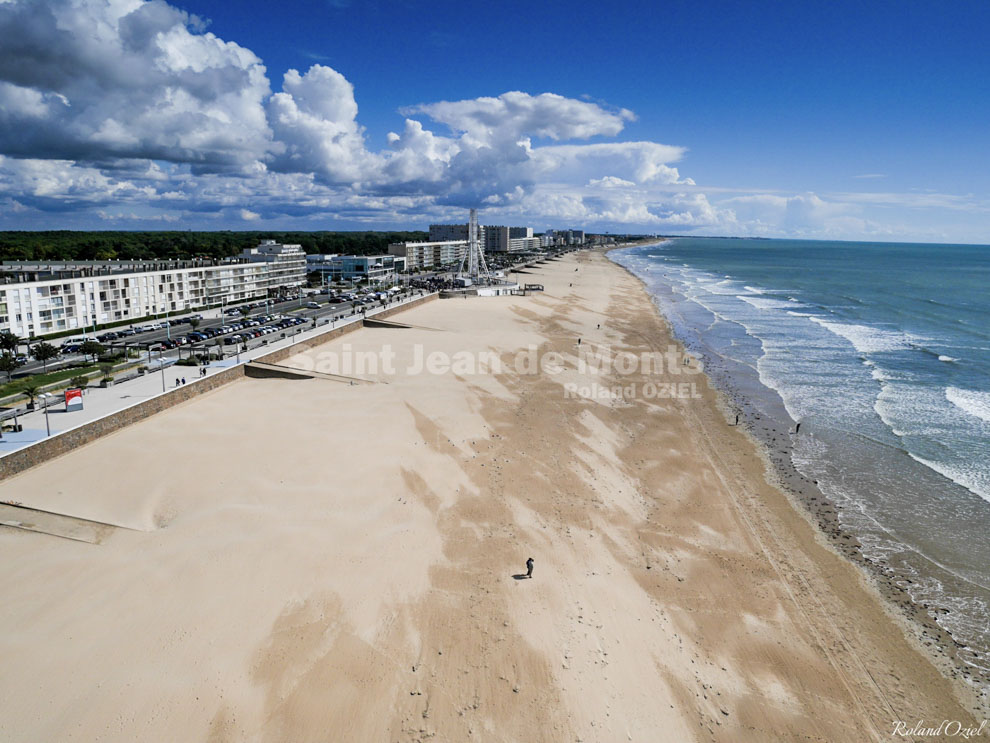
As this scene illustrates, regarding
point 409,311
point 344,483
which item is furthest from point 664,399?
point 409,311

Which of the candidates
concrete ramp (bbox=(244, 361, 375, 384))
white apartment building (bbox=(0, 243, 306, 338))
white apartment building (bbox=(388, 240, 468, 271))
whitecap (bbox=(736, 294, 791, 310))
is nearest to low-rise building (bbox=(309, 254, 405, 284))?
white apartment building (bbox=(0, 243, 306, 338))

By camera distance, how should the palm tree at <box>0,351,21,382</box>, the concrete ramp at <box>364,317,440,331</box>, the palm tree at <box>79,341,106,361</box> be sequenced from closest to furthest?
the palm tree at <box>0,351,21,382</box>
the palm tree at <box>79,341,106,361</box>
the concrete ramp at <box>364,317,440,331</box>

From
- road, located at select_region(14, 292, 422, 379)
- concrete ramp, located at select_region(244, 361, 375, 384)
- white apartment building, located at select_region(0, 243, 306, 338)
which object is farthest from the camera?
white apartment building, located at select_region(0, 243, 306, 338)

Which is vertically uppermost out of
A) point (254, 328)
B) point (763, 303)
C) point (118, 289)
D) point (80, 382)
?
point (118, 289)

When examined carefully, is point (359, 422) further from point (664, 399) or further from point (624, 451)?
point (664, 399)

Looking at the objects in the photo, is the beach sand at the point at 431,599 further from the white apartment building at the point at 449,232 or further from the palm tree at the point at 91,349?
the white apartment building at the point at 449,232

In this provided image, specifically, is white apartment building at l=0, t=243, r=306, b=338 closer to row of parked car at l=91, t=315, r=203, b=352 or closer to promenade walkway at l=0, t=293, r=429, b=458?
row of parked car at l=91, t=315, r=203, b=352

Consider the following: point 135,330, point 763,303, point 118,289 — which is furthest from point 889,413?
point 118,289

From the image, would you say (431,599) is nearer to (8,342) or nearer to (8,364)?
(8,364)
